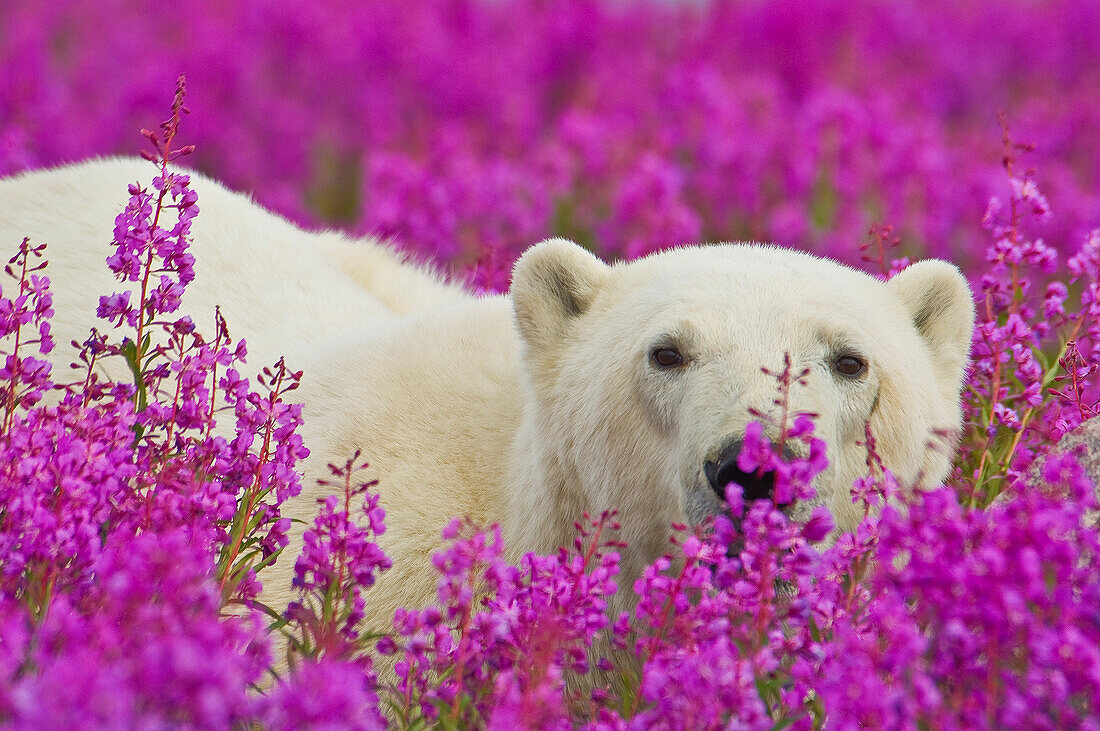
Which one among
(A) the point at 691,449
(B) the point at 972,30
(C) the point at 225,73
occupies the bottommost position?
(A) the point at 691,449

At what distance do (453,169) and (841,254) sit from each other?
220 centimetres

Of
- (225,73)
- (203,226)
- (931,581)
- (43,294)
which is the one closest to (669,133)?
(225,73)

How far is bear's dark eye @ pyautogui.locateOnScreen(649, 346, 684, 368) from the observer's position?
289cm

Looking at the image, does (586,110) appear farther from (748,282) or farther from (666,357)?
(666,357)

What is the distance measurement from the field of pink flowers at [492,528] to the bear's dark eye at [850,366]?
0.21 metres

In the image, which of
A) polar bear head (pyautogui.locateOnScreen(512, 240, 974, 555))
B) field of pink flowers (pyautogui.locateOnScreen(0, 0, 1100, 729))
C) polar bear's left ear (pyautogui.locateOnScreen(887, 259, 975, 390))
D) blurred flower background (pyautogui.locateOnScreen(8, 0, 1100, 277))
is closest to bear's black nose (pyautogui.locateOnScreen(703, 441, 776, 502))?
polar bear head (pyautogui.locateOnScreen(512, 240, 974, 555))

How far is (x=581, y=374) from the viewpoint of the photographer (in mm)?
3137

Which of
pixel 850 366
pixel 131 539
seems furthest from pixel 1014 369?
pixel 131 539

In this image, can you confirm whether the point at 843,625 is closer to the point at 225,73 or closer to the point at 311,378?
the point at 311,378

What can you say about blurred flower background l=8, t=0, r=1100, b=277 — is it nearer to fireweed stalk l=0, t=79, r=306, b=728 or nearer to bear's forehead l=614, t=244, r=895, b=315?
bear's forehead l=614, t=244, r=895, b=315

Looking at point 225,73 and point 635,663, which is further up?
point 225,73

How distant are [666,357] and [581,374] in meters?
0.31

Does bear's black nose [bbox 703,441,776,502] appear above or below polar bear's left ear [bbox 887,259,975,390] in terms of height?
below

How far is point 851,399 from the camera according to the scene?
2865 mm
